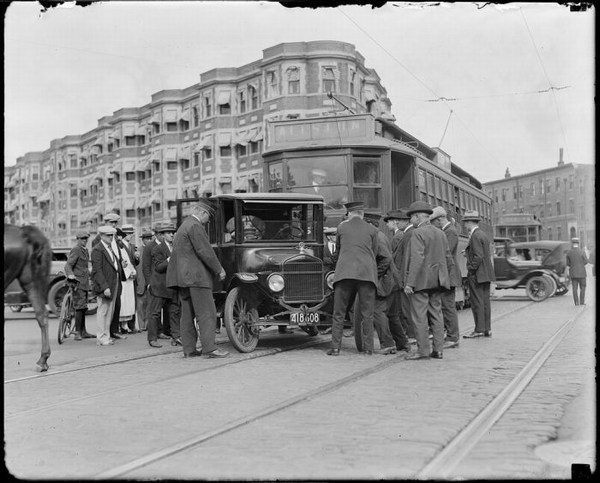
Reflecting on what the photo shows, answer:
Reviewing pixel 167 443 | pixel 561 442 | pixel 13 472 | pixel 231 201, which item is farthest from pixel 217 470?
pixel 231 201

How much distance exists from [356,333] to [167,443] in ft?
16.7

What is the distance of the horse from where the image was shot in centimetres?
436

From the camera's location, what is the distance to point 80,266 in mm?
11922

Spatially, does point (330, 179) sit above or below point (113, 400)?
above

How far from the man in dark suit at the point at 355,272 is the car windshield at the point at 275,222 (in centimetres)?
130

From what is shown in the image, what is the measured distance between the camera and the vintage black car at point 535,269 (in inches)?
884

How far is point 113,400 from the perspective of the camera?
6.15m

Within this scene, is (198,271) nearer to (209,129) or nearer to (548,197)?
(209,129)

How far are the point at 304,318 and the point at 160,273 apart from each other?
99.6 inches

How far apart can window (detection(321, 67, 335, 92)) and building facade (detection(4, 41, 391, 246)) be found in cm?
5

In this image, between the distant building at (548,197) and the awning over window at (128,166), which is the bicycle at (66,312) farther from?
the distant building at (548,197)

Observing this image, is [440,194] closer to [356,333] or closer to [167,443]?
[356,333]

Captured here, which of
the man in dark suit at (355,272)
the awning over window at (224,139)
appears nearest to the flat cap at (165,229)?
the man in dark suit at (355,272)

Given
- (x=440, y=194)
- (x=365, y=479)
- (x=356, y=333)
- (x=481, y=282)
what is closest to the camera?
(x=365, y=479)
